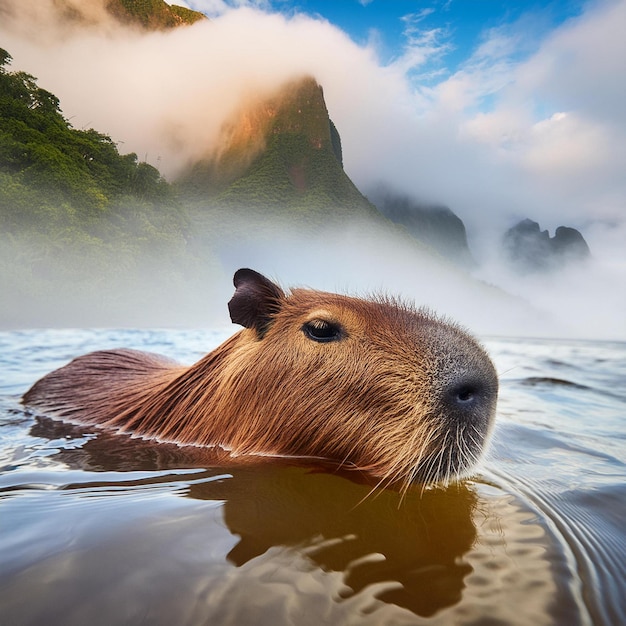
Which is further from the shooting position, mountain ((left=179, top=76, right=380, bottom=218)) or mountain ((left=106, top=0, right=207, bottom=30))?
mountain ((left=106, top=0, right=207, bottom=30))

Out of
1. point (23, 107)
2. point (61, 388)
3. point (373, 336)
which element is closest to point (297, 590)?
point (373, 336)

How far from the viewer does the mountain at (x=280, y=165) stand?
6925 centimetres

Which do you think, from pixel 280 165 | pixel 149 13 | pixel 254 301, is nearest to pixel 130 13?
pixel 149 13

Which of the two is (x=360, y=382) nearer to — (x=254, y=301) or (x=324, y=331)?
(x=324, y=331)

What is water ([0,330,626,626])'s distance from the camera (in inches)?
37.8

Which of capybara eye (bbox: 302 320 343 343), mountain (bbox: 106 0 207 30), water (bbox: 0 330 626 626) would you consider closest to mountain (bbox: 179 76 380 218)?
mountain (bbox: 106 0 207 30)

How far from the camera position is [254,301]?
2.49 meters

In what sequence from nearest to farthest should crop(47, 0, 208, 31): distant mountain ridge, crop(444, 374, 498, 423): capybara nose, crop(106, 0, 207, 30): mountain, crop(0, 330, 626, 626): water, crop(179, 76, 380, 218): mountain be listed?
1. crop(0, 330, 626, 626): water
2. crop(444, 374, 498, 423): capybara nose
3. crop(179, 76, 380, 218): mountain
4. crop(47, 0, 208, 31): distant mountain ridge
5. crop(106, 0, 207, 30): mountain

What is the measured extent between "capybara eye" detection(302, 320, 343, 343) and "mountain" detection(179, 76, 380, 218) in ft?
218

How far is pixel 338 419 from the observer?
6.82 ft

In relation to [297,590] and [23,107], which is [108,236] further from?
[297,590]

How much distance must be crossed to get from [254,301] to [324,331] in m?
0.50

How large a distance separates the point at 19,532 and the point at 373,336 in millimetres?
1554

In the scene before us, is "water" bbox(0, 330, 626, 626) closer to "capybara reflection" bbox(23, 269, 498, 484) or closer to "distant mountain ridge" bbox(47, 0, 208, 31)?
"capybara reflection" bbox(23, 269, 498, 484)
